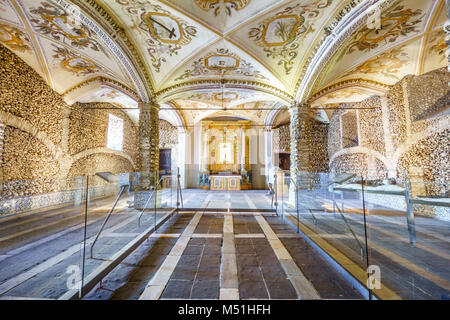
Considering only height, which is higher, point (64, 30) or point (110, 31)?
point (64, 30)

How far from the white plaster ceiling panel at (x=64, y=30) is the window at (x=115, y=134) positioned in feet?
15.2

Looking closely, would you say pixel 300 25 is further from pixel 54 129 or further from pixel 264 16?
pixel 54 129

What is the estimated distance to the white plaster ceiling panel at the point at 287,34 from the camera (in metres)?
3.70

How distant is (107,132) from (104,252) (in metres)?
8.12

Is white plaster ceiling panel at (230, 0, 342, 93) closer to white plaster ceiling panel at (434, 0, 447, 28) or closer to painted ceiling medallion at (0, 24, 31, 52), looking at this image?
white plaster ceiling panel at (434, 0, 447, 28)

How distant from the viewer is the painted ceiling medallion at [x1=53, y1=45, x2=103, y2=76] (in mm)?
4898

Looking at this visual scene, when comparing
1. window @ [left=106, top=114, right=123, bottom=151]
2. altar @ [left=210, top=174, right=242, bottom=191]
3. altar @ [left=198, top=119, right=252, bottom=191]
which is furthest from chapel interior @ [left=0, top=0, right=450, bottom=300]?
altar @ [left=210, top=174, right=242, bottom=191]

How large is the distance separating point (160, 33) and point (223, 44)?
1.60 m

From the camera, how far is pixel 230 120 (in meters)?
11.0

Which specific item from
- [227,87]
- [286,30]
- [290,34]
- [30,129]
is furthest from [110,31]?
[290,34]

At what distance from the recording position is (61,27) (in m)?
4.08

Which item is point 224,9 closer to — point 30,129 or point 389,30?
→ point 389,30

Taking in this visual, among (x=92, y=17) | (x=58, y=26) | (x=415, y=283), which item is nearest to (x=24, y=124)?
(x=58, y=26)

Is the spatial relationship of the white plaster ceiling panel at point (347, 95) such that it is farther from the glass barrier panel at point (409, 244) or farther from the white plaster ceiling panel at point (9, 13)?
the white plaster ceiling panel at point (9, 13)
